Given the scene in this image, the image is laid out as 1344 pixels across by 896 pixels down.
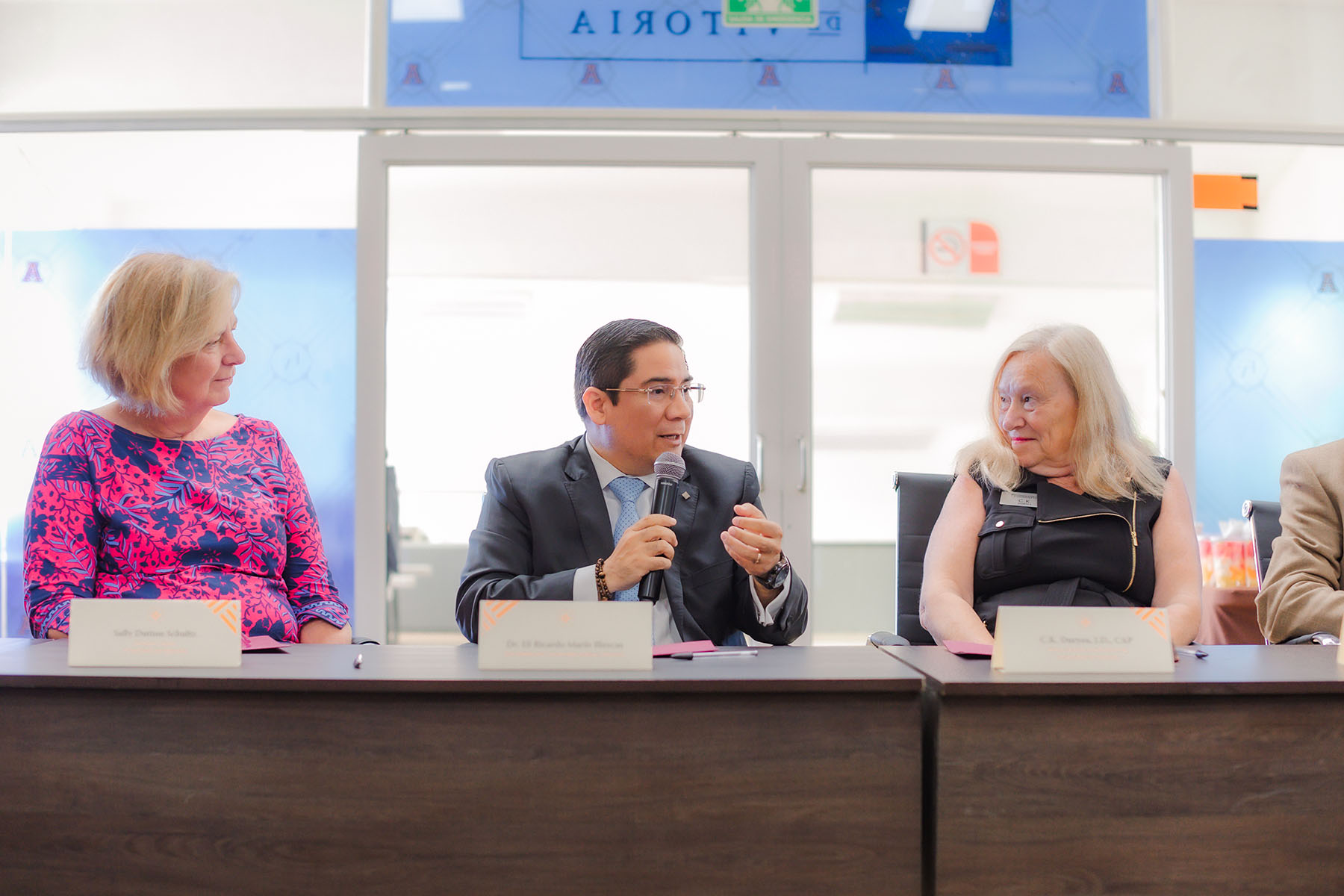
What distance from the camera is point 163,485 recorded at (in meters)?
1.77

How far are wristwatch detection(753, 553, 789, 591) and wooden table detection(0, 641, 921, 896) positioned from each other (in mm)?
561

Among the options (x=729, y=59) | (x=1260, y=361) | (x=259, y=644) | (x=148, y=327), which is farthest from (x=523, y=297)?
(x=1260, y=361)

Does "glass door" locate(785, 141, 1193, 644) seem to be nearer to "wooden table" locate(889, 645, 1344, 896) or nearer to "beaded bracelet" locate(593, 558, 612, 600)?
"beaded bracelet" locate(593, 558, 612, 600)

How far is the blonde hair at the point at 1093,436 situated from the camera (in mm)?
1873

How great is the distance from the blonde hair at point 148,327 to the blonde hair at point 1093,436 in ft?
5.18

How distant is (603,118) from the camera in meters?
3.21

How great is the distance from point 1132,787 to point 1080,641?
18 cm

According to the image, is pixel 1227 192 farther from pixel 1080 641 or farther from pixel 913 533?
pixel 1080 641

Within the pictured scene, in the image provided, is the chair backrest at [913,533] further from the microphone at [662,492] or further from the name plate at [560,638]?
the name plate at [560,638]

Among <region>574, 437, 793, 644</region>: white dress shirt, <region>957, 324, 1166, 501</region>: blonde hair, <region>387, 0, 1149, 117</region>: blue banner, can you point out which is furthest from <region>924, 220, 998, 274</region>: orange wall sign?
<region>574, 437, 793, 644</region>: white dress shirt

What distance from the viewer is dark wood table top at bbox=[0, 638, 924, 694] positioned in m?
1.12

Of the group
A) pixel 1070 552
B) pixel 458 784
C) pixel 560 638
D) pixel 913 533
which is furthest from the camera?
pixel 913 533

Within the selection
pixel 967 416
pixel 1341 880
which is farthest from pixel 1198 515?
pixel 1341 880

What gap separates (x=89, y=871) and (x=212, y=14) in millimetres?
3078
